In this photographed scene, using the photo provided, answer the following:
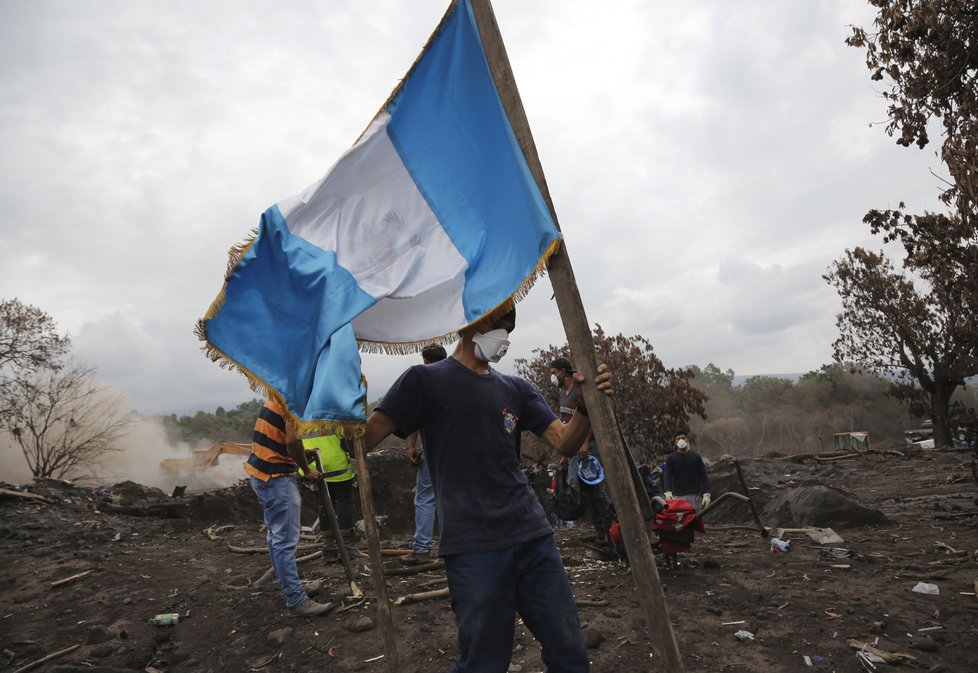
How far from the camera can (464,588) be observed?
2408 mm

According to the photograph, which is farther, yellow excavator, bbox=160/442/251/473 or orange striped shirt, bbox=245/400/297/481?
yellow excavator, bbox=160/442/251/473

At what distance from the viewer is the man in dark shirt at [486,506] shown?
2396 millimetres

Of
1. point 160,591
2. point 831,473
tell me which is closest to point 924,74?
point 160,591

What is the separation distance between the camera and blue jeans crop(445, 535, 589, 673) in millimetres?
2355

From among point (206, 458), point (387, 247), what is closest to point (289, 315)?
point (387, 247)

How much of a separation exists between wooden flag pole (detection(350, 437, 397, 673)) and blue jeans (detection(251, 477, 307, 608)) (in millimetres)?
2157

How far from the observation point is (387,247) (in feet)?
11.1

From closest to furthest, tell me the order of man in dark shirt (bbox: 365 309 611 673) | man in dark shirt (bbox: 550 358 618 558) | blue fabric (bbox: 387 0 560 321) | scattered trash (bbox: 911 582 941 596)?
man in dark shirt (bbox: 365 309 611 673) < blue fabric (bbox: 387 0 560 321) < scattered trash (bbox: 911 582 941 596) < man in dark shirt (bbox: 550 358 618 558)

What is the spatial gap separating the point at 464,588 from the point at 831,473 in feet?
56.3

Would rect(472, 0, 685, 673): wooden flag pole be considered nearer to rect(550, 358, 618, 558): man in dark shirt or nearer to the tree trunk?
rect(550, 358, 618, 558): man in dark shirt

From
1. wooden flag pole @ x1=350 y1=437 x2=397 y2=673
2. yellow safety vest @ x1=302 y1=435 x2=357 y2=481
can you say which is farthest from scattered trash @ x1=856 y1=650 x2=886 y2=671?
yellow safety vest @ x1=302 y1=435 x2=357 y2=481

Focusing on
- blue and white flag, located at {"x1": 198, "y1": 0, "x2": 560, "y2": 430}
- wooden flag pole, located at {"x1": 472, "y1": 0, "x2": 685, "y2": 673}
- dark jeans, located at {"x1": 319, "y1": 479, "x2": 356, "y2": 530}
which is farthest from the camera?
dark jeans, located at {"x1": 319, "y1": 479, "x2": 356, "y2": 530}

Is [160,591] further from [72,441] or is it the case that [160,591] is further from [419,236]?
[72,441]

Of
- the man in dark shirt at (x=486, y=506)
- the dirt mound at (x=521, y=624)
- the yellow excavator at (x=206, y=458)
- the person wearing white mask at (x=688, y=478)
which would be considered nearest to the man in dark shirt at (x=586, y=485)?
the dirt mound at (x=521, y=624)
